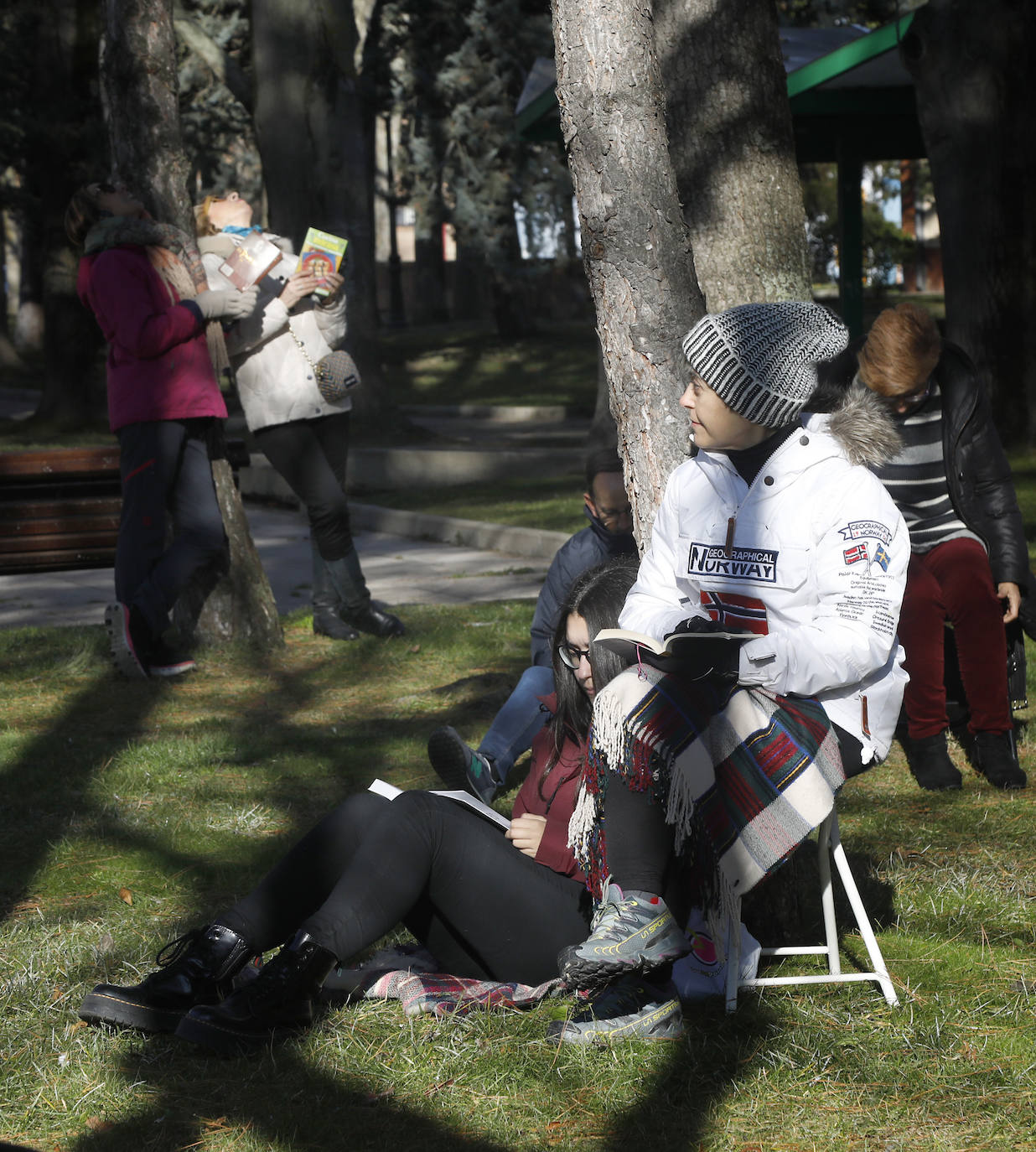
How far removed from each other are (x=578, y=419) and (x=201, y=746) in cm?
1496

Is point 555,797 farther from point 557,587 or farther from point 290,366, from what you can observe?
point 290,366

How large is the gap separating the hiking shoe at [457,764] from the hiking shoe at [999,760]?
5.65 ft

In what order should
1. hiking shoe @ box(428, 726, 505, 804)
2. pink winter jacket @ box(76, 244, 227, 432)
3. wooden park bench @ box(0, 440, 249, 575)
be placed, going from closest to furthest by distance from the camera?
hiking shoe @ box(428, 726, 505, 804) < pink winter jacket @ box(76, 244, 227, 432) < wooden park bench @ box(0, 440, 249, 575)

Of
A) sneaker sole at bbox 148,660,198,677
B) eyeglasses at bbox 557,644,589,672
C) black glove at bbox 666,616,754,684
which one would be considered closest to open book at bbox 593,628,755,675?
black glove at bbox 666,616,754,684

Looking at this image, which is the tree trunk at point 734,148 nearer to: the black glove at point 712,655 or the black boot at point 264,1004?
the black glove at point 712,655

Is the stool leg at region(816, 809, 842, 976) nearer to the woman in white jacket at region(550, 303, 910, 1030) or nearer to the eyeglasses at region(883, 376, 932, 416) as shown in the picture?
the woman in white jacket at region(550, 303, 910, 1030)

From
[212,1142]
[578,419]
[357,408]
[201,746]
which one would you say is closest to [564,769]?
[212,1142]

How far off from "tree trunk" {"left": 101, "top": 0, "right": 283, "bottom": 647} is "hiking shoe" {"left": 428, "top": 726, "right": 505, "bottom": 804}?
106 inches

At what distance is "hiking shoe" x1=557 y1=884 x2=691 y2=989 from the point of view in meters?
2.80

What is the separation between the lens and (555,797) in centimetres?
332

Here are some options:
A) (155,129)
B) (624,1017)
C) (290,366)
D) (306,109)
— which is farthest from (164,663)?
(306,109)

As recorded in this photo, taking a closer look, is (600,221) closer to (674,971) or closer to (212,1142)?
(674,971)

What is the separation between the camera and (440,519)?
1155 centimetres

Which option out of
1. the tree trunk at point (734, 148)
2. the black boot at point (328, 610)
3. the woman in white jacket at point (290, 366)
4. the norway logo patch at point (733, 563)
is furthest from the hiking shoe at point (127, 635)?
the norway logo patch at point (733, 563)
